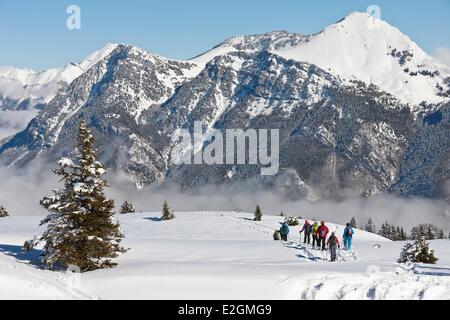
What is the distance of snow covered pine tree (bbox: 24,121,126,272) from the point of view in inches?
940

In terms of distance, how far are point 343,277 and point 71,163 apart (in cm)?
1244

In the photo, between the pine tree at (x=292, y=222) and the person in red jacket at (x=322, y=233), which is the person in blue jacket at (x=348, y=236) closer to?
the person in red jacket at (x=322, y=233)

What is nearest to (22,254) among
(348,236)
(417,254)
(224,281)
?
(224,281)

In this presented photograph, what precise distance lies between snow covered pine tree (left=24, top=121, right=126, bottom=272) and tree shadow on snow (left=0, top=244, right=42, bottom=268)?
2.39 feet

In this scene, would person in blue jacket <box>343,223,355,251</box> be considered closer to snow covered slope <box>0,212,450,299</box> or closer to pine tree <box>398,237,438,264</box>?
pine tree <box>398,237,438,264</box>

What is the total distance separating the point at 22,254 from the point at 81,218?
5950mm

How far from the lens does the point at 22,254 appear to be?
2811 centimetres

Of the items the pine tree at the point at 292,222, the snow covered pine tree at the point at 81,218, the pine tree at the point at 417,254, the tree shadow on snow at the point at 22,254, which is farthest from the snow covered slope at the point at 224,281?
the pine tree at the point at 292,222

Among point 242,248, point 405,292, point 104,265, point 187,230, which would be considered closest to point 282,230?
point 242,248

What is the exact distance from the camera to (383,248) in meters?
36.7

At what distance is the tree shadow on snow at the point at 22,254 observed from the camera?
25.7m

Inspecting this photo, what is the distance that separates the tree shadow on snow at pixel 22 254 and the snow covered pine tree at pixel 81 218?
28.6 inches
